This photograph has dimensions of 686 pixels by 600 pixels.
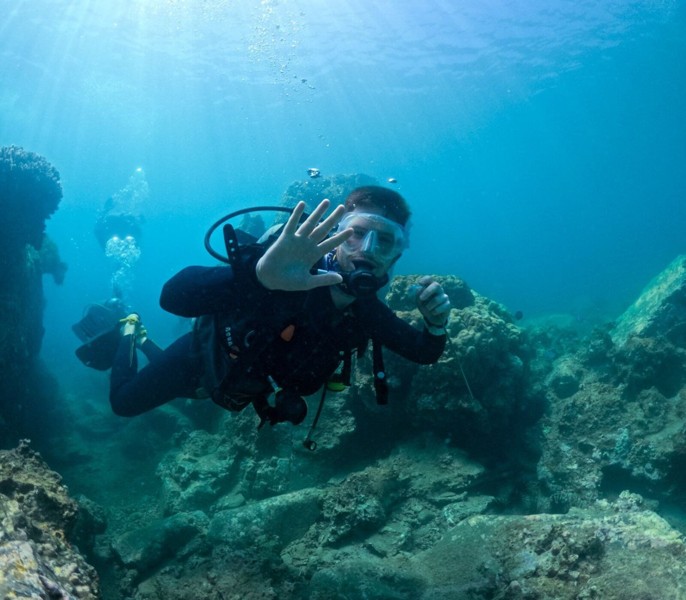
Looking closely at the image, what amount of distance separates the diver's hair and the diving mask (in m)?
0.15

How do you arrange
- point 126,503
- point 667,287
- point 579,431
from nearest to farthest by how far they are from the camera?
point 579,431, point 126,503, point 667,287

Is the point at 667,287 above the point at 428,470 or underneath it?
above

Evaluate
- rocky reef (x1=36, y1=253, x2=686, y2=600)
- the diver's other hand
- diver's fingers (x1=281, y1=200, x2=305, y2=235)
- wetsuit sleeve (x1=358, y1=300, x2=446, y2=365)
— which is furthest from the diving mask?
rocky reef (x1=36, y1=253, x2=686, y2=600)

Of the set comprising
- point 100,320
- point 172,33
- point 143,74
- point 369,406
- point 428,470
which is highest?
Result: point 143,74

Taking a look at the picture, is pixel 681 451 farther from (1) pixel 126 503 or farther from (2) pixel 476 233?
(2) pixel 476 233

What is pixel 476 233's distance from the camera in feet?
507

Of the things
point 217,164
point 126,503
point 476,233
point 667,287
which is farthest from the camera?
point 476,233

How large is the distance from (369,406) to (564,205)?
195420 mm

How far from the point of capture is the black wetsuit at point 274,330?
3236 mm

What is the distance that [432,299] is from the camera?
133 inches

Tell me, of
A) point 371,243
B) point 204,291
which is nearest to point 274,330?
point 204,291

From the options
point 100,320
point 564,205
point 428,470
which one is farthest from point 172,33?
point 564,205

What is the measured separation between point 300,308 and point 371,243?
82 centimetres

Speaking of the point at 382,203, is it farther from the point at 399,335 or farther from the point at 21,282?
the point at 21,282
